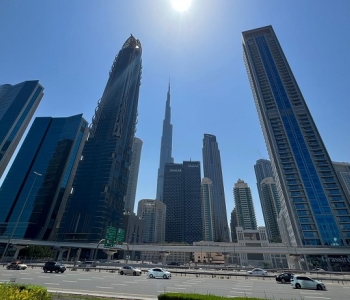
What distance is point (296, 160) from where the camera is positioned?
98625mm

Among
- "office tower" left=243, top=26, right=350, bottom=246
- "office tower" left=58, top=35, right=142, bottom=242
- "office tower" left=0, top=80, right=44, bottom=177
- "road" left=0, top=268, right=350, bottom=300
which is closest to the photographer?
"road" left=0, top=268, right=350, bottom=300

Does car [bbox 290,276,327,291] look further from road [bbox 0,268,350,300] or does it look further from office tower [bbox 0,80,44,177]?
office tower [bbox 0,80,44,177]

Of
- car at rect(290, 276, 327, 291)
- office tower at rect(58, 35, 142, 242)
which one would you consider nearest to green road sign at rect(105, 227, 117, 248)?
→ car at rect(290, 276, 327, 291)

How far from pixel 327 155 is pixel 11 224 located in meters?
175

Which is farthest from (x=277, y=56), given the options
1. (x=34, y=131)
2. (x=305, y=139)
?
(x=34, y=131)

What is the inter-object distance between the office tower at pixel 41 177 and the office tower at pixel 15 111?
35.1ft

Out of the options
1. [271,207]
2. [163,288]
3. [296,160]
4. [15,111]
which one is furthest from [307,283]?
[271,207]

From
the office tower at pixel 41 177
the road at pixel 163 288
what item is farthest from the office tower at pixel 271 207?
the road at pixel 163 288

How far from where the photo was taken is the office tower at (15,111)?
4968 inches

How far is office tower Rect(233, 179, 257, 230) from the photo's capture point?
624ft

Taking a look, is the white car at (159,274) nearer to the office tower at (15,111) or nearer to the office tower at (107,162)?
the office tower at (107,162)

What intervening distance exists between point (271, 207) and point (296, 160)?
10686 centimetres

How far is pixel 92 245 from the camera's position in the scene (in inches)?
3275

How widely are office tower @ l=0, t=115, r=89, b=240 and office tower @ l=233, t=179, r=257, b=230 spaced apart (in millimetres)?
153781
